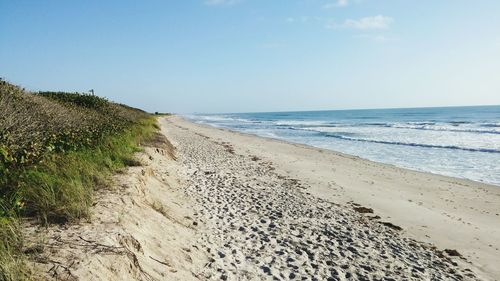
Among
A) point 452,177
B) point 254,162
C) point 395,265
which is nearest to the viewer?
point 395,265

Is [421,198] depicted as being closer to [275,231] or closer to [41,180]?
[275,231]

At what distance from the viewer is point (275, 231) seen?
8.67 metres

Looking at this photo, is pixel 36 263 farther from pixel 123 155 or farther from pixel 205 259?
pixel 123 155

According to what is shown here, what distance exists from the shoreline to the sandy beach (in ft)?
0.15

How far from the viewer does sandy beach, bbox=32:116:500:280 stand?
210 inches

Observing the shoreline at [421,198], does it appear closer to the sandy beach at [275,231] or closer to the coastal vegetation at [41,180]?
the sandy beach at [275,231]

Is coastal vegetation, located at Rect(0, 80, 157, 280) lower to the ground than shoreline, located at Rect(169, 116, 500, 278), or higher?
higher

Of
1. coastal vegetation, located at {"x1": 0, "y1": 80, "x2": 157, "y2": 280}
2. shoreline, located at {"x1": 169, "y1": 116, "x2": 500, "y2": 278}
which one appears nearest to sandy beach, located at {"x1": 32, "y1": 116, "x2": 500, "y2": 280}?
shoreline, located at {"x1": 169, "y1": 116, "x2": 500, "y2": 278}

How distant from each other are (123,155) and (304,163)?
12259 millimetres

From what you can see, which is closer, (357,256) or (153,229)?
(153,229)

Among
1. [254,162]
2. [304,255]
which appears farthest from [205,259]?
[254,162]

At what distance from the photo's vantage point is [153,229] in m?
6.81

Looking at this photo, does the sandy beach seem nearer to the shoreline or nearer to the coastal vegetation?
the shoreline

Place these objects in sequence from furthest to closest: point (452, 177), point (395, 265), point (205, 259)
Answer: point (452, 177) < point (395, 265) < point (205, 259)
